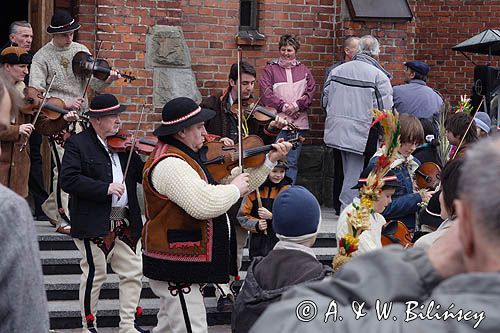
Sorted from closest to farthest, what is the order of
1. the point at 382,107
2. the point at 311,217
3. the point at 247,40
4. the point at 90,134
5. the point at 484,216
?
the point at 484,216
the point at 311,217
the point at 90,134
the point at 382,107
the point at 247,40

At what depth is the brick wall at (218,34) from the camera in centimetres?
1020

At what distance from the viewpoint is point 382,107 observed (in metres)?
10.2

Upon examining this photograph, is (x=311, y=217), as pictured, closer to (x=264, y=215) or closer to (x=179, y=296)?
(x=179, y=296)

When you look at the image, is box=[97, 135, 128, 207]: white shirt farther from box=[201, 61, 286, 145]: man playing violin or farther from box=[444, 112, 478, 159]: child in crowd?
box=[444, 112, 478, 159]: child in crowd

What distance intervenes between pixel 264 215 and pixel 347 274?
6.14 m

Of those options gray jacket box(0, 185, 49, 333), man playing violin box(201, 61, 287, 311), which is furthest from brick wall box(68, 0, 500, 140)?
gray jacket box(0, 185, 49, 333)

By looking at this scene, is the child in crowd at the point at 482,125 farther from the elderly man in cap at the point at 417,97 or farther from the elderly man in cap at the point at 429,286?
the elderly man in cap at the point at 429,286

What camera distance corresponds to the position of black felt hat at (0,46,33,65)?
8.74 metres

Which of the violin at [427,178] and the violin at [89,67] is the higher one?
the violin at [89,67]

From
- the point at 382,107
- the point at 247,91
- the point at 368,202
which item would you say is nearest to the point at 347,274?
the point at 368,202

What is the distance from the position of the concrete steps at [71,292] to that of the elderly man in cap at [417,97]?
2107 mm

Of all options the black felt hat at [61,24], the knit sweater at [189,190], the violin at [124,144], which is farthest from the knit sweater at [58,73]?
the knit sweater at [189,190]

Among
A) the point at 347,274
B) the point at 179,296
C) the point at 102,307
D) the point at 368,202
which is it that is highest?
the point at 347,274

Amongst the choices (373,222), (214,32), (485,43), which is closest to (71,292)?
(373,222)
